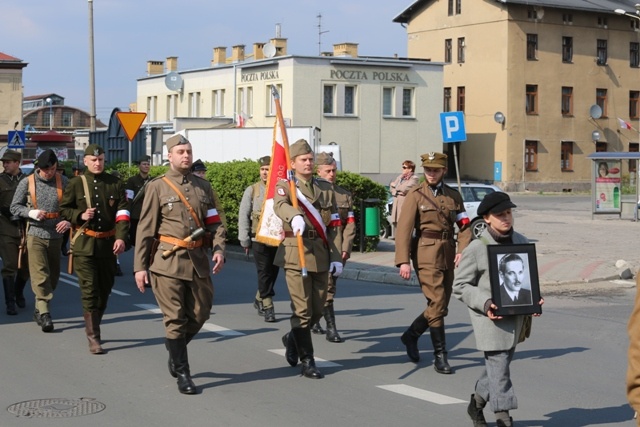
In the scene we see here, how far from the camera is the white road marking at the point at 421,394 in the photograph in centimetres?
824

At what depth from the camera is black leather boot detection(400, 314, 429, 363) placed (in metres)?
9.69

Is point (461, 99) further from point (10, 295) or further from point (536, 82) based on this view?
point (10, 295)

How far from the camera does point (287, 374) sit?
9312 millimetres

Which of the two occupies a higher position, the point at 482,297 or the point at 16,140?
the point at 16,140

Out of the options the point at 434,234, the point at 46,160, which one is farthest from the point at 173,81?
the point at 434,234

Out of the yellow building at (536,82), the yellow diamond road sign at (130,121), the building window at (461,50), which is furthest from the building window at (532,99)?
the yellow diamond road sign at (130,121)

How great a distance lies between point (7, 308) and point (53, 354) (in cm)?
299

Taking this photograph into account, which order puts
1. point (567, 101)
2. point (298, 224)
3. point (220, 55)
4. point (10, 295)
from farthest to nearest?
point (220, 55)
point (567, 101)
point (10, 295)
point (298, 224)

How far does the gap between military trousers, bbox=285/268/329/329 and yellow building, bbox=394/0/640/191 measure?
185 feet

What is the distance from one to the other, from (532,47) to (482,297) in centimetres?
6061

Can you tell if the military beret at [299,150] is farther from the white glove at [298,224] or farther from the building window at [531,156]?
the building window at [531,156]

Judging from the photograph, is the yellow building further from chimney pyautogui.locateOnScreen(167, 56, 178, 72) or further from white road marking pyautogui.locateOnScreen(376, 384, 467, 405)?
white road marking pyautogui.locateOnScreen(376, 384, 467, 405)

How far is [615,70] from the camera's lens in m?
69.1

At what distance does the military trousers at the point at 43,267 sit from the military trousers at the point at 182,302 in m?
3.72
